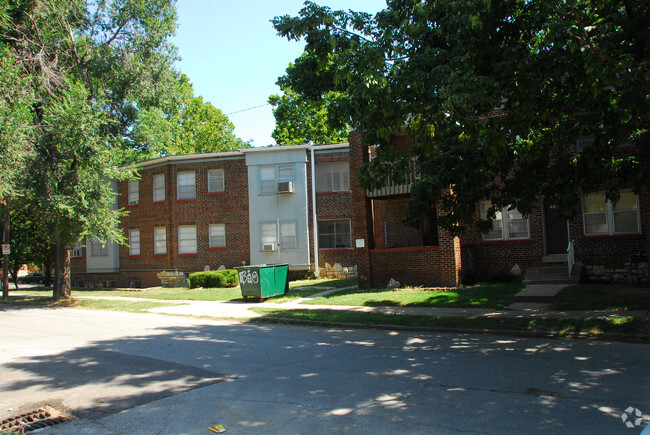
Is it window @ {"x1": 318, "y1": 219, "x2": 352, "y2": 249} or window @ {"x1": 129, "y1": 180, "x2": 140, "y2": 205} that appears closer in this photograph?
window @ {"x1": 318, "y1": 219, "x2": 352, "y2": 249}

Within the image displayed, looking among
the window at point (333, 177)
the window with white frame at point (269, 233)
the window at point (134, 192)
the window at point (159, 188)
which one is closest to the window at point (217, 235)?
the window with white frame at point (269, 233)

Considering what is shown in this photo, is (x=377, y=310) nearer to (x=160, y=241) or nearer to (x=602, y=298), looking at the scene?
(x=602, y=298)

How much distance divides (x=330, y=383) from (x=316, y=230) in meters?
→ 18.8

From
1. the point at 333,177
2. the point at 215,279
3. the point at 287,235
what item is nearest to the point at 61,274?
the point at 215,279

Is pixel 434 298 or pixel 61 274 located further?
pixel 61 274

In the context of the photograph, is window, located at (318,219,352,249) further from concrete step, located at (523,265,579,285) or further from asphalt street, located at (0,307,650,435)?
asphalt street, located at (0,307,650,435)

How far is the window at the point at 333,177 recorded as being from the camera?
25484 millimetres

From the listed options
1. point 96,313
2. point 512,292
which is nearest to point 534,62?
point 512,292

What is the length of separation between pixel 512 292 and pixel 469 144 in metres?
6.09

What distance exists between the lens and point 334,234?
25.5 m

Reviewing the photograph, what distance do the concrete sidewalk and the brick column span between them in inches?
59.1

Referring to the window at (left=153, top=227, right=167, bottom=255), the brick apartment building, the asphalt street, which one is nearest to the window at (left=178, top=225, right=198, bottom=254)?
the brick apartment building

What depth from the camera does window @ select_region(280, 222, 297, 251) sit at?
83.8 feet

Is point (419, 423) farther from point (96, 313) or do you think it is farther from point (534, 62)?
point (96, 313)
